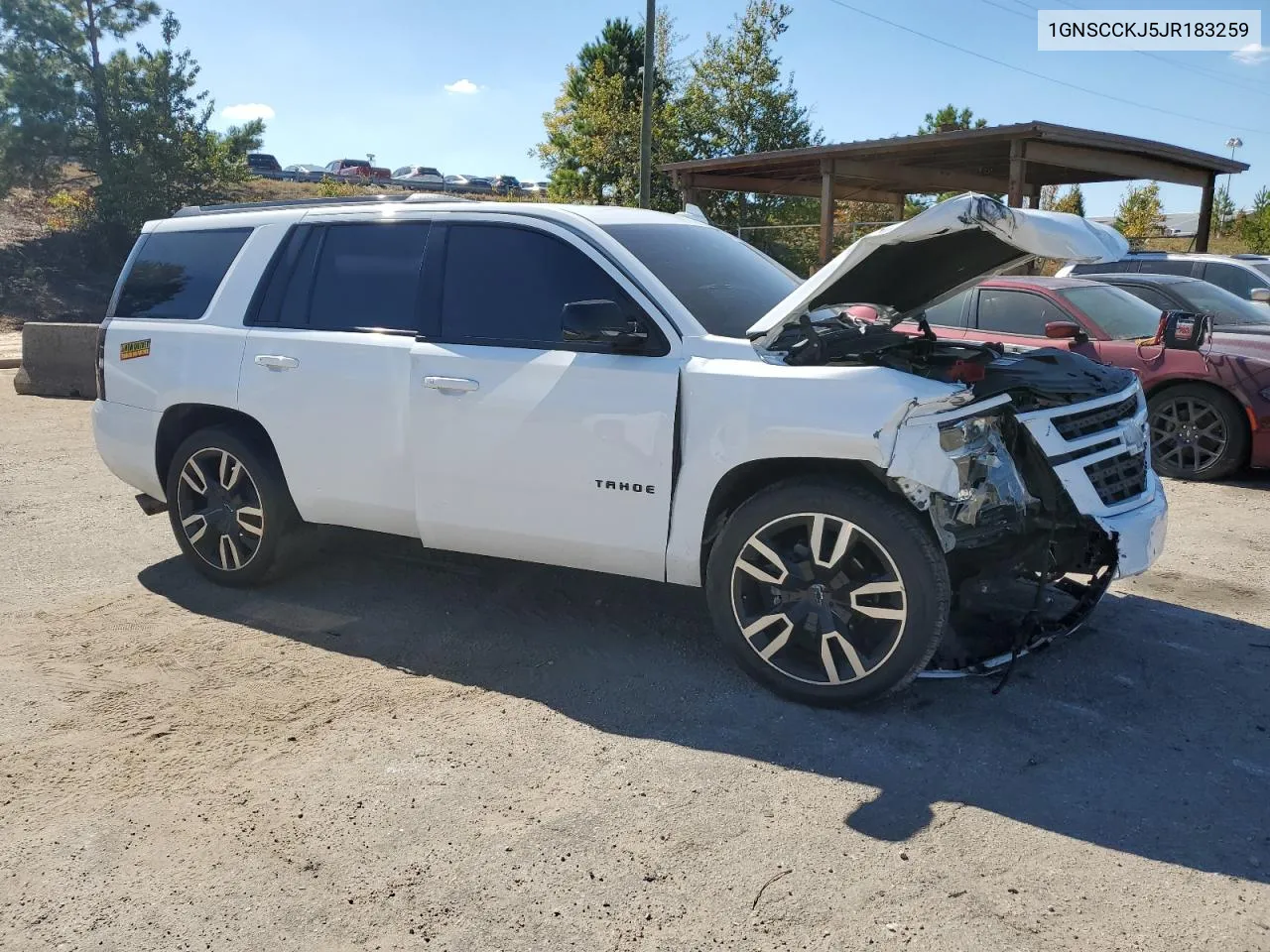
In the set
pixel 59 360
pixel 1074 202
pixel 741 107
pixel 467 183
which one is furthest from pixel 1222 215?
pixel 59 360

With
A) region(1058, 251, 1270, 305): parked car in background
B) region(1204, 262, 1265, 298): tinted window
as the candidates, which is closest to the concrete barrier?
region(1058, 251, 1270, 305): parked car in background

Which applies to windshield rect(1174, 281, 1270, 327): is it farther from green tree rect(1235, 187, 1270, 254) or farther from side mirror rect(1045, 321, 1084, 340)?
green tree rect(1235, 187, 1270, 254)

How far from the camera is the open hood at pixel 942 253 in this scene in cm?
376

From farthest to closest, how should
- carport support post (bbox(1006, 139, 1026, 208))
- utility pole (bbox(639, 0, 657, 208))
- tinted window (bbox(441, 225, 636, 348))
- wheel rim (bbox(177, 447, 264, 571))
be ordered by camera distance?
1. utility pole (bbox(639, 0, 657, 208))
2. carport support post (bbox(1006, 139, 1026, 208))
3. wheel rim (bbox(177, 447, 264, 571))
4. tinted window (bbox(441, 225, 636, 348))

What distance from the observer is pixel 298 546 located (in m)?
5.34

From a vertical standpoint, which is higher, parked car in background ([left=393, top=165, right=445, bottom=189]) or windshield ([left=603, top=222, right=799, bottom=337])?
parked car in background ([left=393, top=165, right=445, bottom=189])

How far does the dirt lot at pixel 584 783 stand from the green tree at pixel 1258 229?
3837 cm

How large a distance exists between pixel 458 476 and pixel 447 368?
0.47 m

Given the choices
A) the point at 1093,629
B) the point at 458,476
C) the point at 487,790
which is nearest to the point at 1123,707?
the point at 1093,629

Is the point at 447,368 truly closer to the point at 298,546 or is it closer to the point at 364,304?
the point at 364,304

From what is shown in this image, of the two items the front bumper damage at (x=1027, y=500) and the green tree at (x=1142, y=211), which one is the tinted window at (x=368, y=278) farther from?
the green tree at (x=1142, y=211)

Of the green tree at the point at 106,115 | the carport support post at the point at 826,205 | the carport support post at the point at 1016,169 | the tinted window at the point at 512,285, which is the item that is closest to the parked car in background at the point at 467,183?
the green tree at the point at 106,115

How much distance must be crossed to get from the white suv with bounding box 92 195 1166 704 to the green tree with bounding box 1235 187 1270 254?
38.7m

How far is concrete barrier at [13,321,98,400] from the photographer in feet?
39.7
